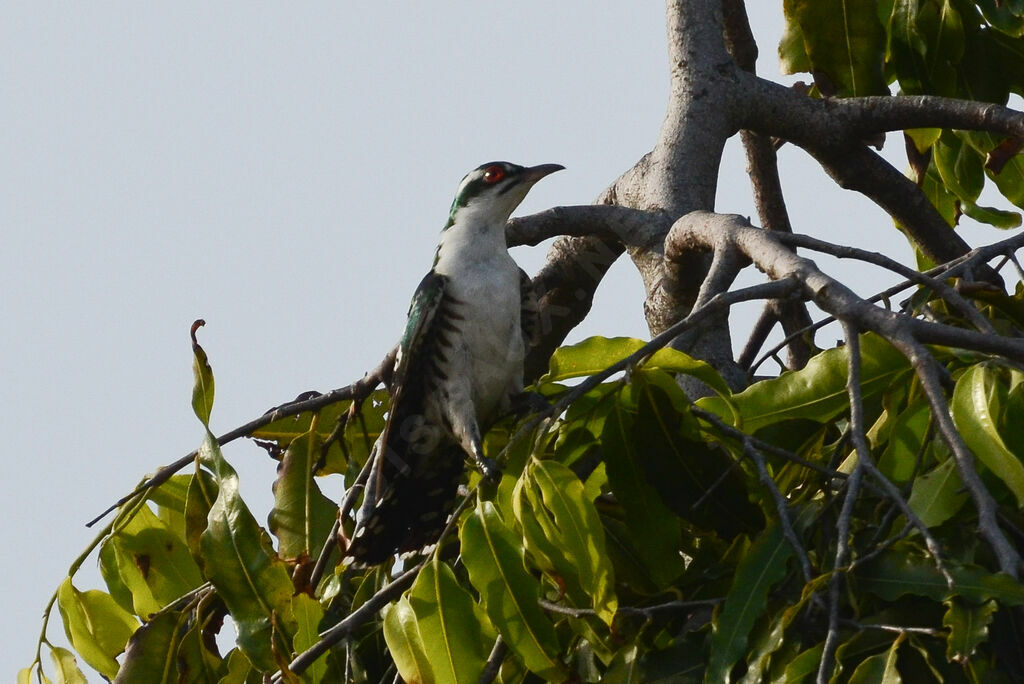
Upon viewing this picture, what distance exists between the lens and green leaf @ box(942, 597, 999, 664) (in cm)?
224

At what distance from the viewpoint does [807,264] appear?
9.73ft

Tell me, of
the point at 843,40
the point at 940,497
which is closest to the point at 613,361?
the point at 940,497

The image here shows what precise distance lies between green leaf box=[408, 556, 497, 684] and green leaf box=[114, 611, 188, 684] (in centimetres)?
82

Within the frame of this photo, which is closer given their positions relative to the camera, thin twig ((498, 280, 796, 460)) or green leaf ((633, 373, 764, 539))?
thin twig ((498, 280, 796, 460))

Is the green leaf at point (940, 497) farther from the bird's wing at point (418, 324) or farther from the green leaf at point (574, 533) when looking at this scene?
the bird's wing at point (418, 324)

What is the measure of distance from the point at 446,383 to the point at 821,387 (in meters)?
1.60

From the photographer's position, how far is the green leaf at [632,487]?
9.57 feet

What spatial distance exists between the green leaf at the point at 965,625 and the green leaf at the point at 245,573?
127cm

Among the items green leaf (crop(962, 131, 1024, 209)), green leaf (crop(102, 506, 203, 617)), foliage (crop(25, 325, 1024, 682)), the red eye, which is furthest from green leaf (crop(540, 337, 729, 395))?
green leaf (crop(962, 131, 1024, 209))

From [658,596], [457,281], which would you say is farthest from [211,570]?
[457,281]

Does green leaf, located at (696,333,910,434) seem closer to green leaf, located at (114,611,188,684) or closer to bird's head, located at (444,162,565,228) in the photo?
green leaf, located at (114,611,188,684)

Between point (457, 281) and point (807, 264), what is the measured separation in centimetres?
153

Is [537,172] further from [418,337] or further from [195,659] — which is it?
[195,659]

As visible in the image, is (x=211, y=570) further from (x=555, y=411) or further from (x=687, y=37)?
(x=687, y=37)
